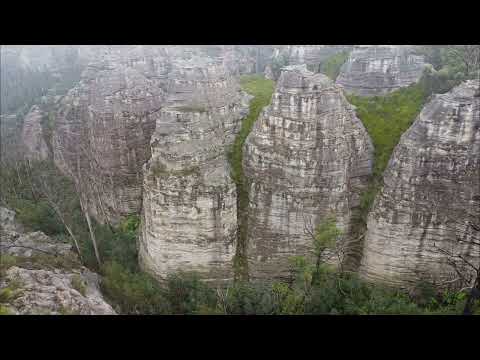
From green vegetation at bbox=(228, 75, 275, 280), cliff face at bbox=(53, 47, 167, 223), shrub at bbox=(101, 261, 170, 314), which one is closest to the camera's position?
shrub at bbox=(101, 261, 170, 314)

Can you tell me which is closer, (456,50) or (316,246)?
(316,246)

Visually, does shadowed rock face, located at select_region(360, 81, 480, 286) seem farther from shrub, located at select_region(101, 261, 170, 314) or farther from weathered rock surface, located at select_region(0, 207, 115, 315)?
weathered rock surface, located at select_region(0, 207, 115, 315)

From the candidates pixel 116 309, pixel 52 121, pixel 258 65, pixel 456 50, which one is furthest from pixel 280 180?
pixel 258 65

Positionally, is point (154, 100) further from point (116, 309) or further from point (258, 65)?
point (258, 65)

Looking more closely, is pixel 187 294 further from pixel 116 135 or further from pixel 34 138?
pixel 34 138

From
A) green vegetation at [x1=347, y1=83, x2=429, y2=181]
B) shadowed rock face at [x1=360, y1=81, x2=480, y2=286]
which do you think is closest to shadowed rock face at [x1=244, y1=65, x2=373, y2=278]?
green vegetation at [x1=347, y1=83, x2=429, y2=181]

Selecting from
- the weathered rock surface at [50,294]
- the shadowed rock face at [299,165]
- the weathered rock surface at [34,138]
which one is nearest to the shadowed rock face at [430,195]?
the shadowed rock face at [299,165]
